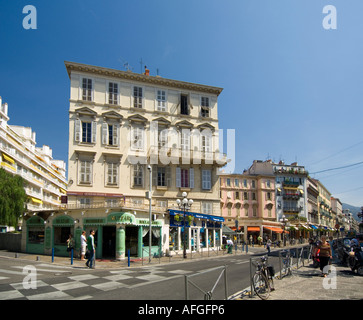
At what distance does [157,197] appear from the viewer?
29234 millimetres

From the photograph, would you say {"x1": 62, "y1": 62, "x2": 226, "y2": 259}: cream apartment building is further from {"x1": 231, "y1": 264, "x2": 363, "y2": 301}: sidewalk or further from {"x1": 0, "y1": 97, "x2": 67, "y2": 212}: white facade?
{"x1": 0, "y1": 97, "x2": 67, "y2": 212}: white facade

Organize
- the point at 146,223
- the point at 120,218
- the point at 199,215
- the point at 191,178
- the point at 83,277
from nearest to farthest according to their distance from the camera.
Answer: the point at 83,277 → the point at 120,218 → the point at 146,223 → the point at 199,215 → the point at 191,178

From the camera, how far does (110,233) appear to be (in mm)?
22328

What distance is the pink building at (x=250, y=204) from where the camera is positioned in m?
49.7

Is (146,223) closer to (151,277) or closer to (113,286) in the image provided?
(151,277)

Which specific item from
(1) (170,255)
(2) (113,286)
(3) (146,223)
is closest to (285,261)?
(2) (113,286)

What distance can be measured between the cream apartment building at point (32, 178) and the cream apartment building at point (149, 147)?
2884mm

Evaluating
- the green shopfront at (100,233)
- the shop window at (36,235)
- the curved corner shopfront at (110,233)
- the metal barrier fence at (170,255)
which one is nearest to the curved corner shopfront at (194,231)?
the metal barrier fence at (170,255)

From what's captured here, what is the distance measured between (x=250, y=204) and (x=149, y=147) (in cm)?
2883

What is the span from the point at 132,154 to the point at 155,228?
8336 mm

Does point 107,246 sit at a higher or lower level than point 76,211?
lower
